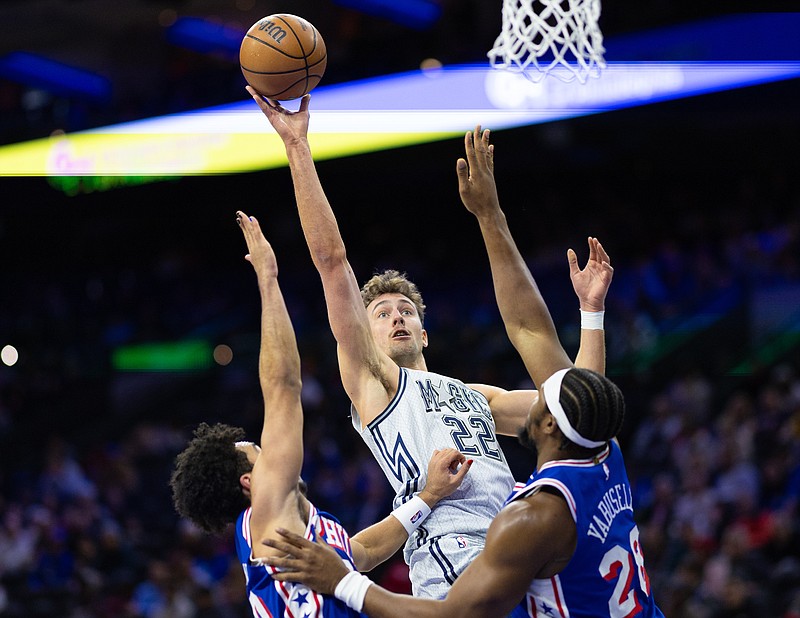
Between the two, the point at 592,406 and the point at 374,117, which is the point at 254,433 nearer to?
the point at 374,117

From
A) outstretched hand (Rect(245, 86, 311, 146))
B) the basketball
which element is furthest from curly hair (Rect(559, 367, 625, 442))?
the basketball

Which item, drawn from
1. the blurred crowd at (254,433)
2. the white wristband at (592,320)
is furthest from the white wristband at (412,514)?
the blurred crowd at (254,433)

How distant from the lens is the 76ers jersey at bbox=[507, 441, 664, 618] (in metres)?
3.39

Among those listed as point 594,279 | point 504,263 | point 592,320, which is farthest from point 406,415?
point 594,279

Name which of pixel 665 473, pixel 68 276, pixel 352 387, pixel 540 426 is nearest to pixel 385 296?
pixel 352 387

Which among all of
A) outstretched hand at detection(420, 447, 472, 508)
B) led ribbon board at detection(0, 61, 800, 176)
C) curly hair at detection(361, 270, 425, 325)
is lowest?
outstretched hand at detection(420, 447, 472, 508)

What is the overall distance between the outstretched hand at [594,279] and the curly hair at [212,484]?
1.77 m

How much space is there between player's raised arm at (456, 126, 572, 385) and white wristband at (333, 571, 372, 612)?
5.03 feet

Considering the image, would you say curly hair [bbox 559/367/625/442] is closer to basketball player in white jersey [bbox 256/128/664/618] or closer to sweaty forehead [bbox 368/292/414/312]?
basketball player in white jersey [bbox 256/128/664/618]

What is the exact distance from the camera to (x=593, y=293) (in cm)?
475

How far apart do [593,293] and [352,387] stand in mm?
1193

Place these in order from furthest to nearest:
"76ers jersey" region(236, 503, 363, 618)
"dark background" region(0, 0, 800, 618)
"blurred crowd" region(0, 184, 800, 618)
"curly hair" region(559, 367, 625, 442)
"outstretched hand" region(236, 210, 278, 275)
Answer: "dark background" region(0, 0, 800, 618) → "blurred crowd" region(0, 184, 800, 618) → "outstretched hand" region(236, 210, 278, 275) → "76ers jersey" region(236, 503, 363, 618) → "curly hair" region(559, 367, 625, 442)

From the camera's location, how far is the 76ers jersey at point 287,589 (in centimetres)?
357

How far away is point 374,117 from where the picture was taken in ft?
47.6
